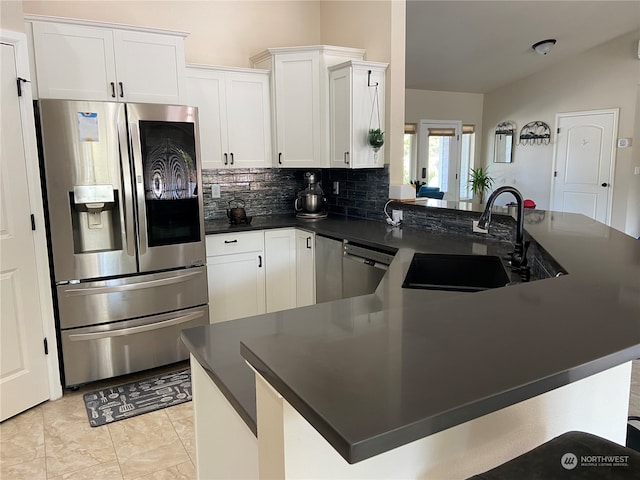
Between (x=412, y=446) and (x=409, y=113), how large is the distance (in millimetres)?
8092

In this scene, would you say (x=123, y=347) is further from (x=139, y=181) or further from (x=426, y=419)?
(x=426, y=419)

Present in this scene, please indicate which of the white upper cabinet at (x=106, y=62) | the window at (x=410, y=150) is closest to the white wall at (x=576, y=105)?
the window at (x=410, y=150)

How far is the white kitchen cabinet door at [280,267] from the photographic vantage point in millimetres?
3826

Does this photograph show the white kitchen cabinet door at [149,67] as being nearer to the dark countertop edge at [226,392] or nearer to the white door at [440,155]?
the dark countertop edge at [226,392]

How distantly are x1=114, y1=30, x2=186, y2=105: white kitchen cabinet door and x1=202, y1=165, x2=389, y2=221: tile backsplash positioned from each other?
0.95m

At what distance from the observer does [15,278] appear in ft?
8.82

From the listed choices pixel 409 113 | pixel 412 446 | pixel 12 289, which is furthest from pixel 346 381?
pixel 409 113

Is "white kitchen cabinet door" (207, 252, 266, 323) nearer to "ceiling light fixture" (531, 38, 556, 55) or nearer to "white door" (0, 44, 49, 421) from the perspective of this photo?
"white door" (0, 44, 49, 421)

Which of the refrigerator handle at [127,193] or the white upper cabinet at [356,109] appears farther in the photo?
the white upper cabinet at [356,109]

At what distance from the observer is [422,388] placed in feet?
2.09

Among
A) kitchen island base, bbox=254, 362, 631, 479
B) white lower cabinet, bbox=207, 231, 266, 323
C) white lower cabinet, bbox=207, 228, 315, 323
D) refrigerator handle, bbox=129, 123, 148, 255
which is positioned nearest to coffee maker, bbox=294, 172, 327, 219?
white lower cabinet, bbox=207, 228, 315, 323

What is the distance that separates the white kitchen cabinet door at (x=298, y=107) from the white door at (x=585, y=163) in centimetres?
538

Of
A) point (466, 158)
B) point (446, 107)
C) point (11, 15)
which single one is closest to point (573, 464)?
point (11, 15)

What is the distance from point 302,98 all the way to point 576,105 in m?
5.59
